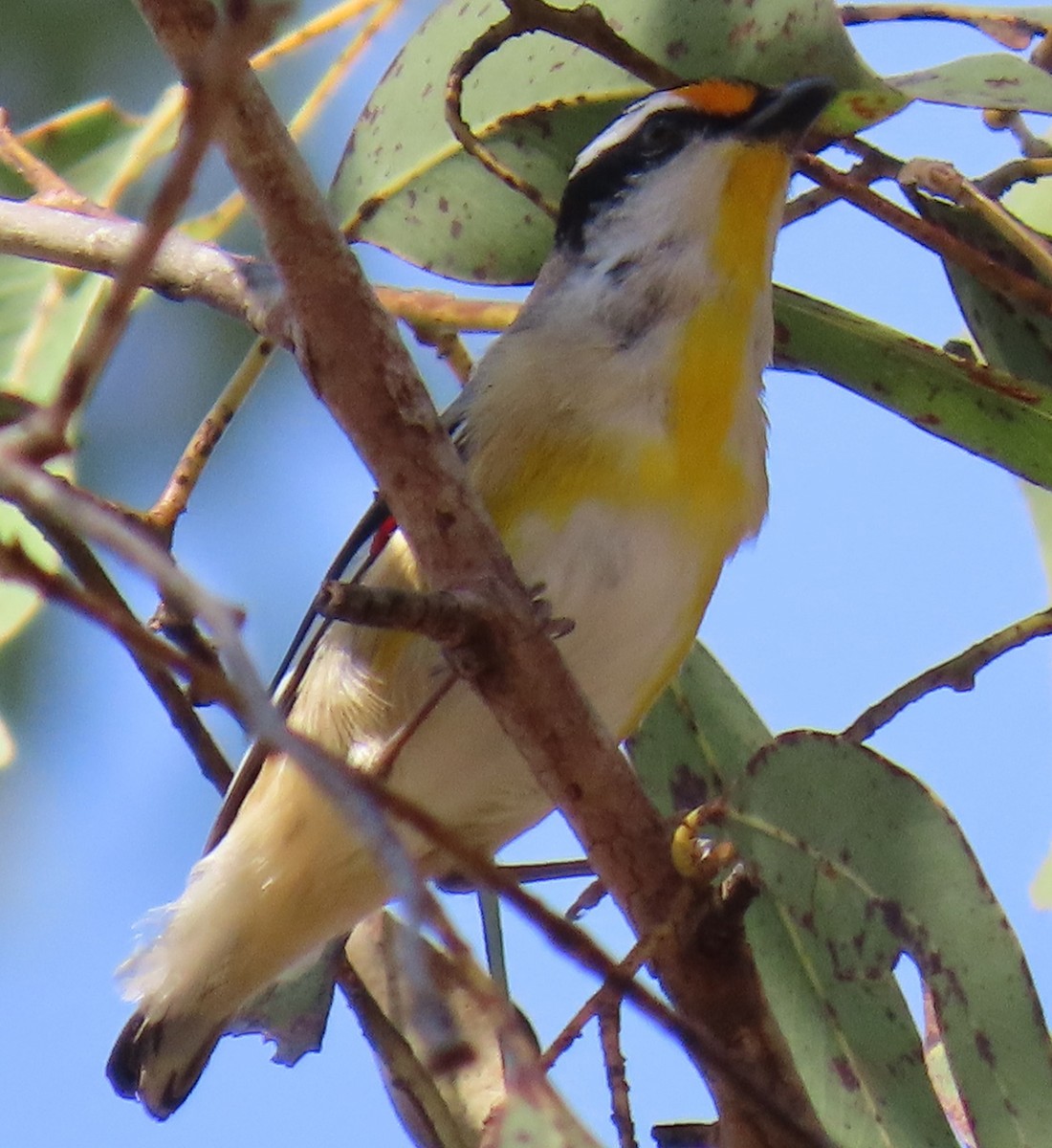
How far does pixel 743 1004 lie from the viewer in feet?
3.63

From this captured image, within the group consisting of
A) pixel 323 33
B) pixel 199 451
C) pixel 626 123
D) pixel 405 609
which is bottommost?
pixel 405 609

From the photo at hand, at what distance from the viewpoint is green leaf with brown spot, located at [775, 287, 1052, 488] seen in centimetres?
153

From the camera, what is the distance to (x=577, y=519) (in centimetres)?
158

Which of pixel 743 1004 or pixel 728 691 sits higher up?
pixel 728 691

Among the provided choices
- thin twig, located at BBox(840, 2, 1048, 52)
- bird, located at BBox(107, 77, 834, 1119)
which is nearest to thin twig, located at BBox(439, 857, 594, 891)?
bird, located at BBox(107, 77, 834, 1119)

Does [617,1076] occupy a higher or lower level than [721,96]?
lower

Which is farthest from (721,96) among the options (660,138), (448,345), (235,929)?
(235,929)

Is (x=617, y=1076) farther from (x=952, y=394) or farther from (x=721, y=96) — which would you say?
(x=721, y=96)

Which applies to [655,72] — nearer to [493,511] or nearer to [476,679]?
[493,511]

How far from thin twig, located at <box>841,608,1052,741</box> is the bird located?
23cm

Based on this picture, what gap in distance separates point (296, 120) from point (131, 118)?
10.9 inches

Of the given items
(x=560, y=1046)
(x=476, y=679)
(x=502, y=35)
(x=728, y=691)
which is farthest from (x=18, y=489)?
(x=728, y=691)

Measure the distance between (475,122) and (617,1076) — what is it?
1.01 m

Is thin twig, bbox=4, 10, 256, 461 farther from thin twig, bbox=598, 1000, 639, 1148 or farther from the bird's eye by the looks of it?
the bird's eye
